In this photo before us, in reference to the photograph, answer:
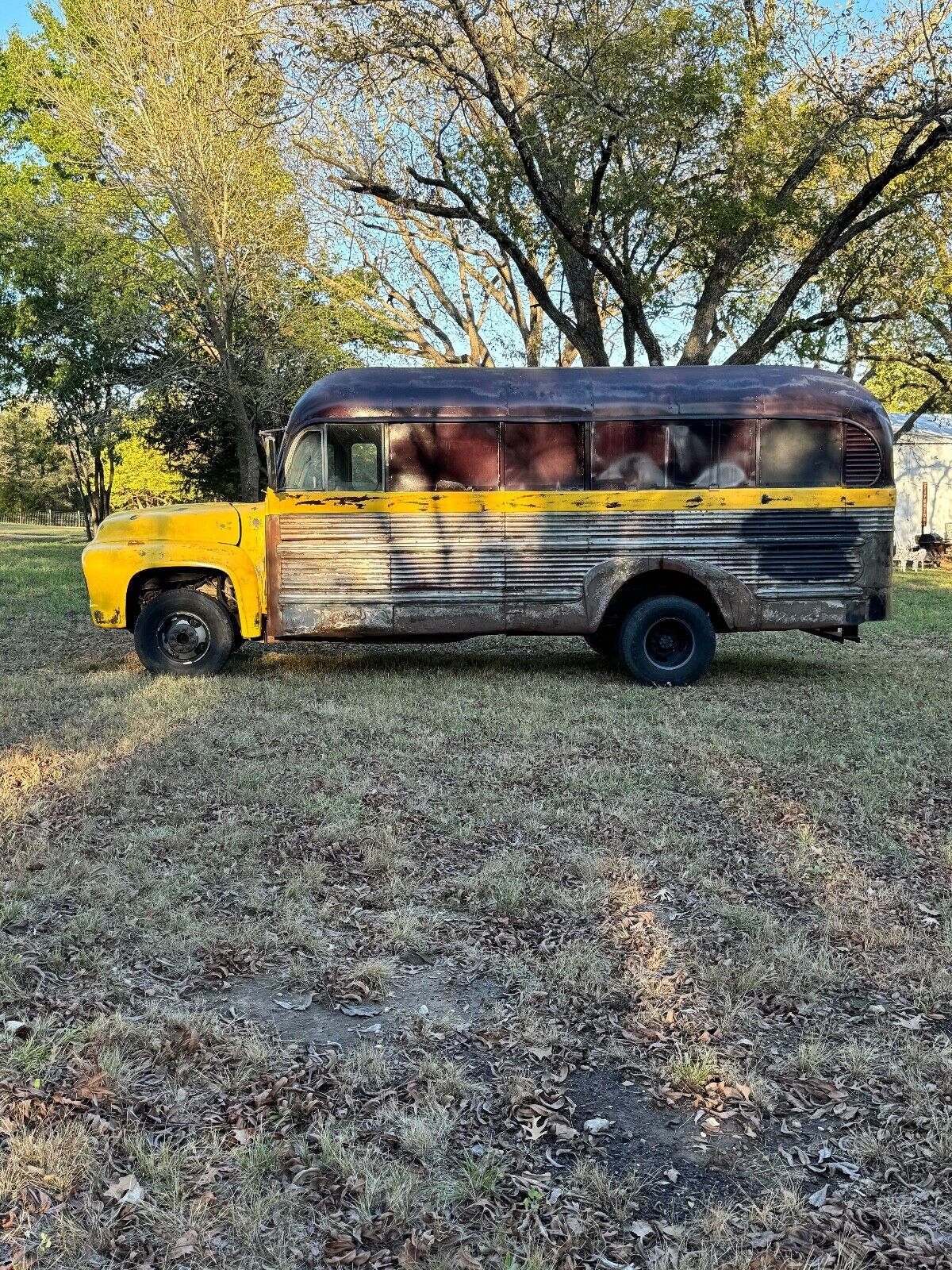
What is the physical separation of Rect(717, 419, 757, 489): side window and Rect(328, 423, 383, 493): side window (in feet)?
10.3

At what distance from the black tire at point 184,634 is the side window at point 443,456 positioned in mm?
2194

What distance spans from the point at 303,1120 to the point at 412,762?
3804 mm

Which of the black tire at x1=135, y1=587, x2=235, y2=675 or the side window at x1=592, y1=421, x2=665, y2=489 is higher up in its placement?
the side window at x1=592, y1=421, x2=665, y2=489

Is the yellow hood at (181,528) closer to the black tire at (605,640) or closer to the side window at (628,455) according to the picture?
the side window at (628,455)

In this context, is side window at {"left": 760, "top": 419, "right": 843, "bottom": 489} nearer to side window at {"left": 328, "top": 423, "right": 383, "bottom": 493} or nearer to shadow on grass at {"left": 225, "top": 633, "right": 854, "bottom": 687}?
shadow on grass at {"left": 225, "top": 633, "right": 854, "bottom": 687}

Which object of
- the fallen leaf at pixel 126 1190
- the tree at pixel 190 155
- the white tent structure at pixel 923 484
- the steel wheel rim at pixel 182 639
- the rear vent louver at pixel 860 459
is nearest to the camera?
the fallen leaf at pixel 126 1190

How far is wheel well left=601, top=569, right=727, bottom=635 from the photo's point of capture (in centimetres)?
962

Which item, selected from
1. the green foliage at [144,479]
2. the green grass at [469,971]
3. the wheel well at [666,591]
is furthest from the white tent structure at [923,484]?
the green grass at [469,971]

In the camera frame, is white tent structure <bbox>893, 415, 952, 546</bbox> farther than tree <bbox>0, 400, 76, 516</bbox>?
No

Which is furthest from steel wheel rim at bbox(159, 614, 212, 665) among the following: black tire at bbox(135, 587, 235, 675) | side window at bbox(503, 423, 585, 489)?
side window at bbox(503, 423, 585, 489)

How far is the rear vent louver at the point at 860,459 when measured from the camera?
9375mm

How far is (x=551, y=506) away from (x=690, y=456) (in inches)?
53.6

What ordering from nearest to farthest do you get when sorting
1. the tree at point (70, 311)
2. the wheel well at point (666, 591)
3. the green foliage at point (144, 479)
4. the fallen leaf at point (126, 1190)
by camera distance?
the fallen leaf at point (126, 1190)
the wheel well at point (666, 591)
the tree at point (70, 311)
the green foliage at point (144, 479)

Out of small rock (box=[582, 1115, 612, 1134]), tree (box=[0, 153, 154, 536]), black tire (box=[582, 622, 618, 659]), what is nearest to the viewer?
small rock (box=[582, 1115, 612, 1134])
